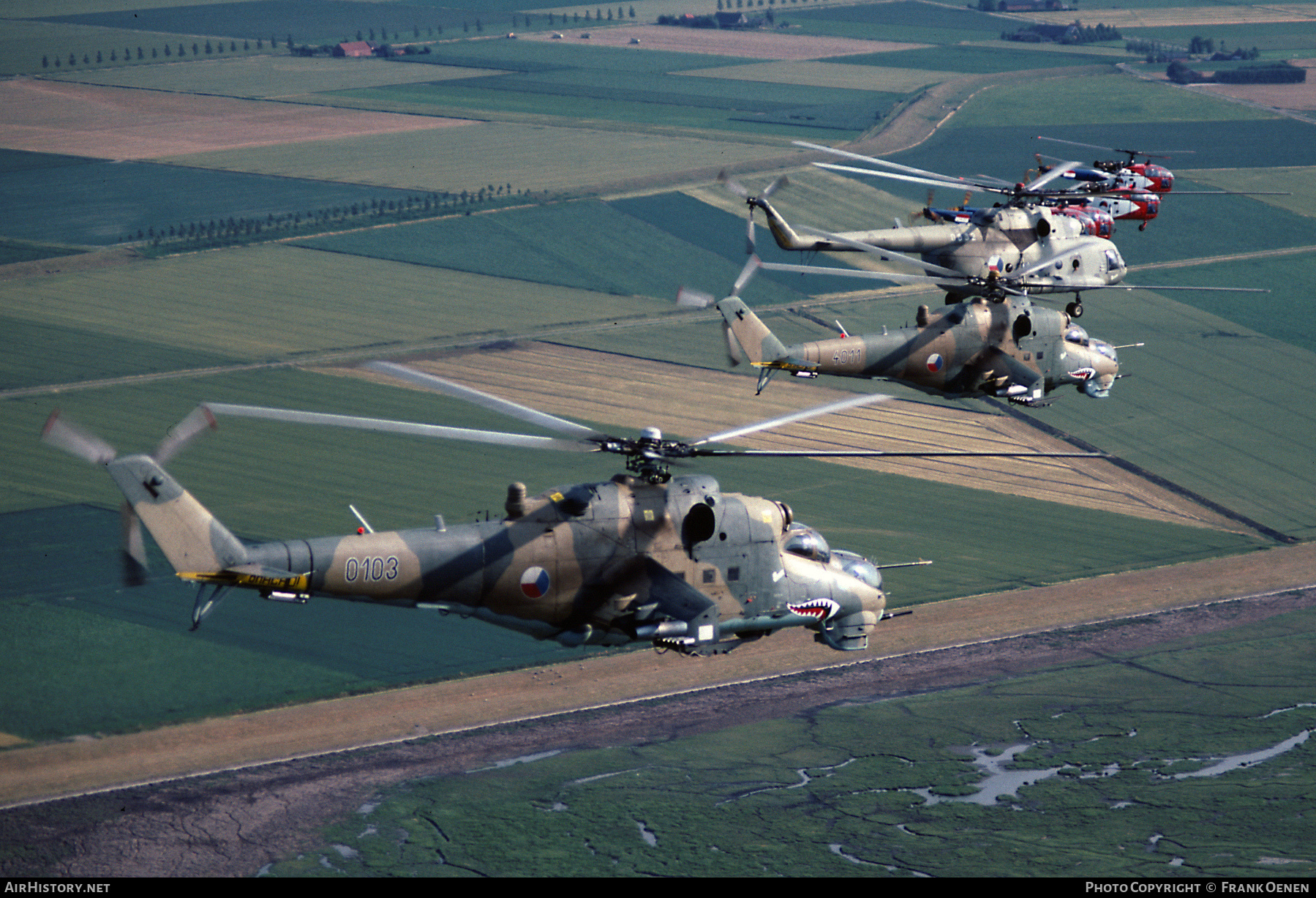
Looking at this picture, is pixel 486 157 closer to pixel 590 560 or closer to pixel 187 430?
pixel 590 560

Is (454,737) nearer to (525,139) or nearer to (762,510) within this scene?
(762,510)

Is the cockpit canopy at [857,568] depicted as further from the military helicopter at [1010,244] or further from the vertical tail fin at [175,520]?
the military helicopter at [1010,244]

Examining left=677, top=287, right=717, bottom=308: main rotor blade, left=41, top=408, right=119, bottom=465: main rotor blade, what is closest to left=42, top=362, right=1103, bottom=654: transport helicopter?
left=41, top=408, right=119, bottom=465: main rotor blade

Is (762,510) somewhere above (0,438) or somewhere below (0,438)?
above

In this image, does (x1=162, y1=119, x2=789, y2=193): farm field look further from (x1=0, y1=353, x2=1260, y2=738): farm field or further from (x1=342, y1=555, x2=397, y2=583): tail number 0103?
(x1=342, y1=555, x2=397, y2=583): tail number 0103

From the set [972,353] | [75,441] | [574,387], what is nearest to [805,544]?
[972,353]

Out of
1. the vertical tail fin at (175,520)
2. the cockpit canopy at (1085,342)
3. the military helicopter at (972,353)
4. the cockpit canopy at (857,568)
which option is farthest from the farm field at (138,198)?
the vertical tail fin at (175,520)

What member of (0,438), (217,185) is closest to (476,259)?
(217,185)
